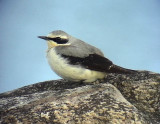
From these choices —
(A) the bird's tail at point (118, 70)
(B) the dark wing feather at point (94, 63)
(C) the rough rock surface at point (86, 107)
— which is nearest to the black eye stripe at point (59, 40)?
(B) the dark wing feather at point (94, 63)

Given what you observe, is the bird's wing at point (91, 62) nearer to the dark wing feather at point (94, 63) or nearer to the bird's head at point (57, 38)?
the dark wing feather at point (94, 63)

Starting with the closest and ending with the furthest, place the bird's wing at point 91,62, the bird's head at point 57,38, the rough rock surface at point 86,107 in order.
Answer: the rough rock surface at point 86,107
the bird's wing at point 91,62
the bird's head at point 57,38

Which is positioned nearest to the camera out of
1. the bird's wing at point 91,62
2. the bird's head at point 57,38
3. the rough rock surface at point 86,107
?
the rough rock surface at point 86,107

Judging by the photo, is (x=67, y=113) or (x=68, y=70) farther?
(x=68, y=70)

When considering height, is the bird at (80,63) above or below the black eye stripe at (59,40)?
below

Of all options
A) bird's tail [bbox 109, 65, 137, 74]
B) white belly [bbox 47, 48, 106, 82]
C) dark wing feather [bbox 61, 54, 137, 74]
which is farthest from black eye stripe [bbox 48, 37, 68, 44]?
bird's tail [bbox 109, 65, 137, 74]

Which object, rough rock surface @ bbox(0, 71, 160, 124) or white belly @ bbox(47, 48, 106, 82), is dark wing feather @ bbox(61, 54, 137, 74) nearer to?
white belly @ bbox(47, 48, 106, 82)

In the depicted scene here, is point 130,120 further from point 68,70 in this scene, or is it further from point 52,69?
point 52,69

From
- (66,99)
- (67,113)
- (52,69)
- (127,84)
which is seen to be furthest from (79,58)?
(67,113)
